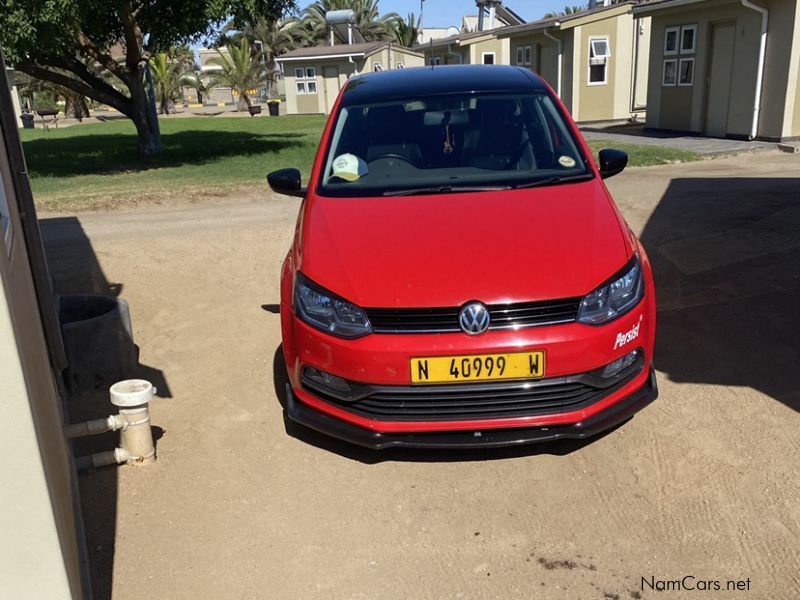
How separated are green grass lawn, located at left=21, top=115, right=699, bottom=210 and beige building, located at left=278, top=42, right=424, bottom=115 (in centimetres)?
1791

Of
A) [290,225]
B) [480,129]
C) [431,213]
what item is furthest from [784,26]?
[431,213]

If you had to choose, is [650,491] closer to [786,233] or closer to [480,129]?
[480,129]

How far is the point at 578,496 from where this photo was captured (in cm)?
353

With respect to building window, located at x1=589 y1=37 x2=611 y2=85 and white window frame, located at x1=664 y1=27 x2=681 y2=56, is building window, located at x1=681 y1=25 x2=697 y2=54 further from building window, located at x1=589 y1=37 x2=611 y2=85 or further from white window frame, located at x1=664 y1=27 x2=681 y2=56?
building window, located at x1=589 y1=37 x2=611 y2=85

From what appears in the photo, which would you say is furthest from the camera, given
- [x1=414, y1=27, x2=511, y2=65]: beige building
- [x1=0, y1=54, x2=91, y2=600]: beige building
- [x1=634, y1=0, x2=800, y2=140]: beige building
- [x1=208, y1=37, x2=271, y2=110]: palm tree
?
[x1=208, y1=37, x2=271, y2=110]: palm tree

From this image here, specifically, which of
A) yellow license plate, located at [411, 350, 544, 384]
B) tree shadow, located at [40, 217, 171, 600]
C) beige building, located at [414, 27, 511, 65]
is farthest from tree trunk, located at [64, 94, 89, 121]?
yellow license plate, located at [411, 350, 544, 384]

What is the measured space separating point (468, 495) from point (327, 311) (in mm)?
1079

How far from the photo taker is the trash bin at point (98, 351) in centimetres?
471

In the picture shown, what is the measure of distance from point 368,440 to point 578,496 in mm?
998

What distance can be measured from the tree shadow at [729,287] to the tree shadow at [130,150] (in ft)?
37.5

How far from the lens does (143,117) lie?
715 inches

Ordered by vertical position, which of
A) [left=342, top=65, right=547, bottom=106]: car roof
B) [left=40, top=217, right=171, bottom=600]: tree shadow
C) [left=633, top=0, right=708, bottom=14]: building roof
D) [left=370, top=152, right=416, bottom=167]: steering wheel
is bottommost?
[left=40, top=217, right=171, bottom=600]: tree shadow

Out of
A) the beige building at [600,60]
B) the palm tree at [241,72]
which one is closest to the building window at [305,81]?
the palm tree at [241,72]

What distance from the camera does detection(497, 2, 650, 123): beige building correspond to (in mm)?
23750
